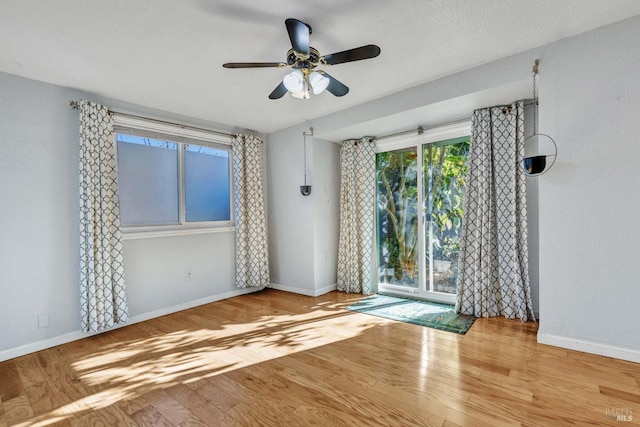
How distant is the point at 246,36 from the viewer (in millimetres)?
2080

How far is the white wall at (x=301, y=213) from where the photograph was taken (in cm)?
413

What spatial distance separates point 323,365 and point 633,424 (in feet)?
5.76

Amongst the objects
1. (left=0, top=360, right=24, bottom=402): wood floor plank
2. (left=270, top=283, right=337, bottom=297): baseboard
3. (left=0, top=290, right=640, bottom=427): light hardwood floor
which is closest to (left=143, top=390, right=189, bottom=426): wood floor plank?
(left=0, top=290, right=640, bottom=427): light hardwood floor

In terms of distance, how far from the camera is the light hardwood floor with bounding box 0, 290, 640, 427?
1.64 meters

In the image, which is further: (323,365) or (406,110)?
(406,110)

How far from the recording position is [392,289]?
409 cm

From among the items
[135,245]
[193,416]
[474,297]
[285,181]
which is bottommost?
[193,416]

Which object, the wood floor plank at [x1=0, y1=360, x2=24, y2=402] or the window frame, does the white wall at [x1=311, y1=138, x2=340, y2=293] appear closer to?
the window frame

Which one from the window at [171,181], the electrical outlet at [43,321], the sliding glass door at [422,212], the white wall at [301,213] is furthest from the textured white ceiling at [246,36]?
the electrical outlet at [43,321]

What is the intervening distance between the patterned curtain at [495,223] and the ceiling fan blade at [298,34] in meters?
2.24

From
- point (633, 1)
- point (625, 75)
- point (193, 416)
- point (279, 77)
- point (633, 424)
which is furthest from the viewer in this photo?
point (279, 77)

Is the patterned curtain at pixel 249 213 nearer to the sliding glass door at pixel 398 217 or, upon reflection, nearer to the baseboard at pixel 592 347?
the sliding glass door at pixel 398 217

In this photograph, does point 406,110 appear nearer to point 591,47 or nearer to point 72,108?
point 591,47

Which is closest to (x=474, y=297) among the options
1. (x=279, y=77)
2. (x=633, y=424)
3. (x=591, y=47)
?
(x=633, y=424)
